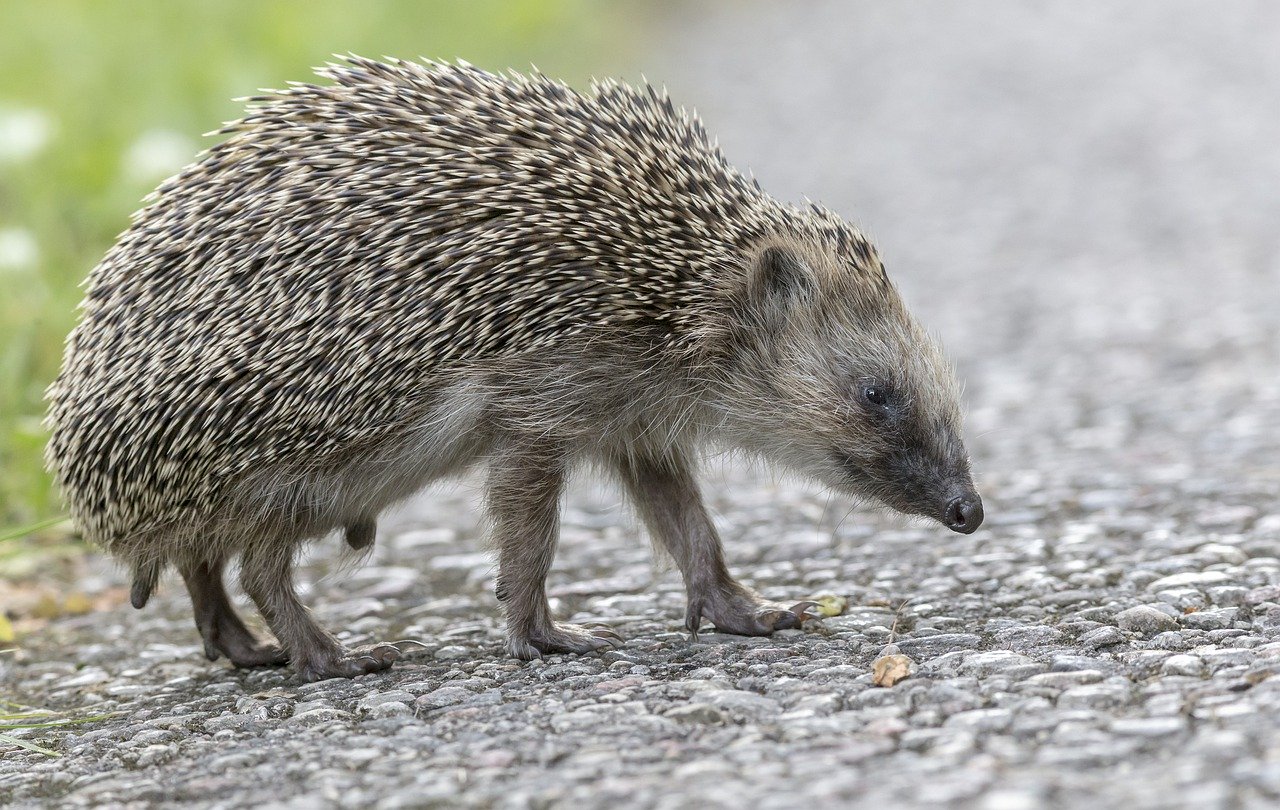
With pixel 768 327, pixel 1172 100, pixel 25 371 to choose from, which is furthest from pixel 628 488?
pixel 1172 100

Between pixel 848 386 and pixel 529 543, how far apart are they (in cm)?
141

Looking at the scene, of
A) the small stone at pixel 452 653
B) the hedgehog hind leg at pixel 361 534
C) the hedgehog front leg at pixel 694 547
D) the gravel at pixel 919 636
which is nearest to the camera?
the gravel at pixel 919 636

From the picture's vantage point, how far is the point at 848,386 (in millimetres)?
6207

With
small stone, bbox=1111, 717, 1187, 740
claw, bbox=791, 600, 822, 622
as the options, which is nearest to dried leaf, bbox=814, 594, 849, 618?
claw, bbox=791, 600, 822, 622

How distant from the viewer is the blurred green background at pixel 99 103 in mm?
8734

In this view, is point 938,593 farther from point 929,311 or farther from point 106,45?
point 106,45

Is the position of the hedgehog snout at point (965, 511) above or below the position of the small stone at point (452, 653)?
above

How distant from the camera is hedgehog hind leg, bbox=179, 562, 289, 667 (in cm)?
630

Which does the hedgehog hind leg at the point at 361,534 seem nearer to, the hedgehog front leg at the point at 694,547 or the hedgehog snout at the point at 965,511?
the hedgehog front leg at the point at 694,547

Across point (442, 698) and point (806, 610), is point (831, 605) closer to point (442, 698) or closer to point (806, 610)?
point (806, 610)

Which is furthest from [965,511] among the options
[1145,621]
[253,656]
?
[253,656]

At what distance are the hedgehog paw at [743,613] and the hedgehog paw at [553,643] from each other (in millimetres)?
407

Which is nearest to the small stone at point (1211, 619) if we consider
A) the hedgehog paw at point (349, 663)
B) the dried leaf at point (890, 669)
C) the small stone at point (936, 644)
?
the small stone at point (936, 644)

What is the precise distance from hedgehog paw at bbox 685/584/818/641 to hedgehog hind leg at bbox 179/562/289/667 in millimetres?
1694
